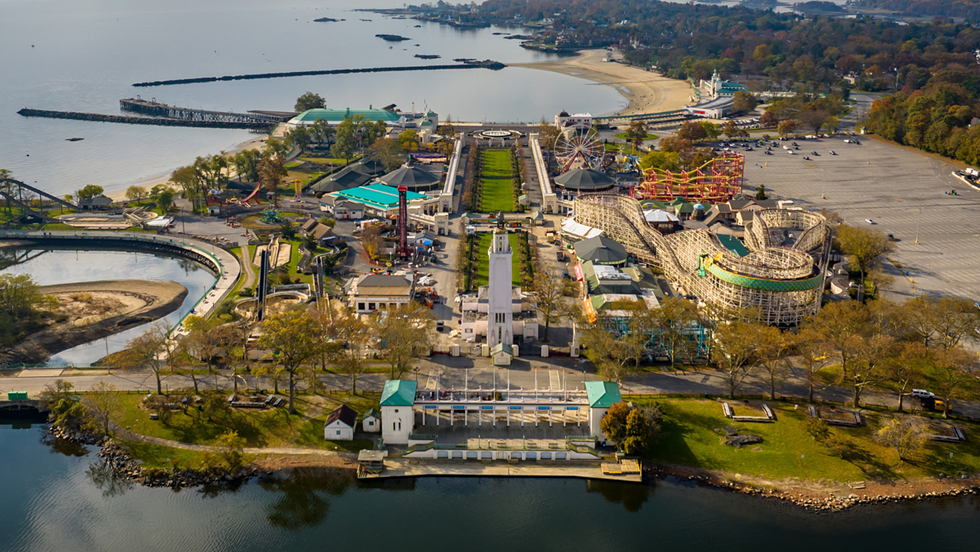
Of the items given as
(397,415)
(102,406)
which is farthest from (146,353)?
(397,415)

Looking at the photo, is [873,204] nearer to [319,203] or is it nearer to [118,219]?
[319,203]

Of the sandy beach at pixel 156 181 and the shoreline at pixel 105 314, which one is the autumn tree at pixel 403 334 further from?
the sandy beach at pixel 156 181

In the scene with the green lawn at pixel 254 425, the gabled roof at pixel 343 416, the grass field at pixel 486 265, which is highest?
the grass field at pixel 486 265

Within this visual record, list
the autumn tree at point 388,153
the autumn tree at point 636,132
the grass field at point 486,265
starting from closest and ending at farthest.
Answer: the grass field at point 486,265 < the autumn tree at point 388,153 < the autumn tree at point 636,132

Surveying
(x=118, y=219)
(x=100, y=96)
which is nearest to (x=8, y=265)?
(x=118, y=219)

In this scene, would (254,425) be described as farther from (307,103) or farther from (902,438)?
(307,103)

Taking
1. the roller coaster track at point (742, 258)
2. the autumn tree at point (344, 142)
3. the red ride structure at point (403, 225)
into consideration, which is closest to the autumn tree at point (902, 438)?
the roller coaster track at point (742, 258)
